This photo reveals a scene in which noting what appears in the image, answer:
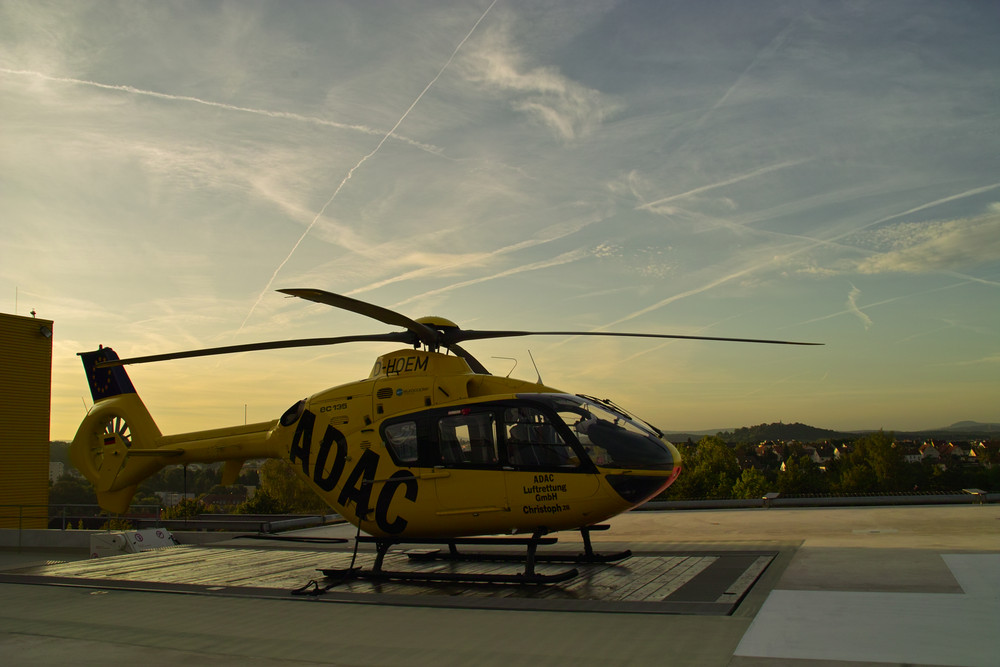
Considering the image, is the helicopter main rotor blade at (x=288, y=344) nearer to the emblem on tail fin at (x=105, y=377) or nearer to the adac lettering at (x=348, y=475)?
the adac lettering at (x=348, y=475)

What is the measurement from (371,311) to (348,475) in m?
2.83

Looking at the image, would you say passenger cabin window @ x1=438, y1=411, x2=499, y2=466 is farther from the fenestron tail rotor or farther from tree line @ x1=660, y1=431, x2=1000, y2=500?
tree line @ x1=660, y1=431, x2=1000, y2=500

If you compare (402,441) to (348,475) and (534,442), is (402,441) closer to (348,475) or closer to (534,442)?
(348,475)

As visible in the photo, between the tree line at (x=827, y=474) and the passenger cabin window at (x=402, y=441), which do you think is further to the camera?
the tree line at (x=827, y=474)

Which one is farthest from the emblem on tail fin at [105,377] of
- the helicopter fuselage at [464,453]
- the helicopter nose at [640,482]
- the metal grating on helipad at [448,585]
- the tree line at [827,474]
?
the tree line at [827,474]

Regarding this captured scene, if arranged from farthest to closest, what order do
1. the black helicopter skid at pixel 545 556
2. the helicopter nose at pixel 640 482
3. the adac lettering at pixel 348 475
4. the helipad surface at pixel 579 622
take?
1. the adac lettering at pixel 348 475
2. the black helicopter skid at pixel 545 556
3. the helicopter nose at pixel 640 482
4. the helipad surface at pixel 579 622

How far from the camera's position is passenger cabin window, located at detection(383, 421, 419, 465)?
10.6 m

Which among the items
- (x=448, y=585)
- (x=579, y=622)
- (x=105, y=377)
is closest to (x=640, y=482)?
(x=579, y=622)

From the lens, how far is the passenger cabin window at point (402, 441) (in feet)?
34.9

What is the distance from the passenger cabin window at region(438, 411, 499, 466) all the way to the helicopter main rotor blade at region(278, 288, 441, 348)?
143 centimetres

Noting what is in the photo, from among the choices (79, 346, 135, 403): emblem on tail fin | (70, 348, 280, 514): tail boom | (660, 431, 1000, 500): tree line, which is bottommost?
(660, 431, 1000, 500): tree line

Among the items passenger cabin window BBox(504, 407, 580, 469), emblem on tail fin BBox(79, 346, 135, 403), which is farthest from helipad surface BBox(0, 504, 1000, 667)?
emblem on tail fin BBox(79, 346, 135, 403)

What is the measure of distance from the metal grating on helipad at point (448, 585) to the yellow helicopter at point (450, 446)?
0.86 metres

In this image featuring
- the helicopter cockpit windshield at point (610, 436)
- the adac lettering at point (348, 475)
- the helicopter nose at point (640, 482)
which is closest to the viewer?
the helicopter nose at point (640, 482)
